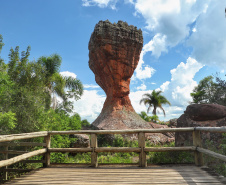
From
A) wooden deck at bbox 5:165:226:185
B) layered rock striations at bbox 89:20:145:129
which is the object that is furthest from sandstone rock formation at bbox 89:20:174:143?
wooden deck at bbox 5:165:226:185

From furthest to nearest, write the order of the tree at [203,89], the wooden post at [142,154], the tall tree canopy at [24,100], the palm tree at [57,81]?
the tree at [203,89] < the palm tree at [57,81] < the tall tree canopy at [24,100] < the wooden post at [142,154]

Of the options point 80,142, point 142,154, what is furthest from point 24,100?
point 142,154

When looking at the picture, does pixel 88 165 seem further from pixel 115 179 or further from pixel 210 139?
pixel 210 139

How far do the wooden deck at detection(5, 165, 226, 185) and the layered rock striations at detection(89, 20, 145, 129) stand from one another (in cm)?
1648

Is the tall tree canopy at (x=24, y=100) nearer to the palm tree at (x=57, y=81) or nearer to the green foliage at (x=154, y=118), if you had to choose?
the palm tree at (x=57, y=81)

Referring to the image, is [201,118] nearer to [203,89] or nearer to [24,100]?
[24,100]

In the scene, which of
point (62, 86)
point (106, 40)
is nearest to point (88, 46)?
point (106, 40)

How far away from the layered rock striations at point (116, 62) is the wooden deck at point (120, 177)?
1648 cm

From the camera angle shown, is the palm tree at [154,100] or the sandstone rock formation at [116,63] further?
the palm tree at [154,100]

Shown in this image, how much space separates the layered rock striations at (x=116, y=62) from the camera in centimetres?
2286

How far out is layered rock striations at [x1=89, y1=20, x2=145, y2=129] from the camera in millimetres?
22859

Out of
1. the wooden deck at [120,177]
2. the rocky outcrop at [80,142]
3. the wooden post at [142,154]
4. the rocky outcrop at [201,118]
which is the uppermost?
the rocky outcrop at [201,118]

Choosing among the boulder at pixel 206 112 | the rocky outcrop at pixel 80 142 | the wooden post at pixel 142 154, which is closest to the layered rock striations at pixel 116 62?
the rocky outcrop at pixel 80 142

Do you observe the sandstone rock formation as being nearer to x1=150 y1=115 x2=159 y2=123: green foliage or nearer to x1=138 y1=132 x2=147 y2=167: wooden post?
x1=150 y1=115 x2=159 y2=123: green foliage
